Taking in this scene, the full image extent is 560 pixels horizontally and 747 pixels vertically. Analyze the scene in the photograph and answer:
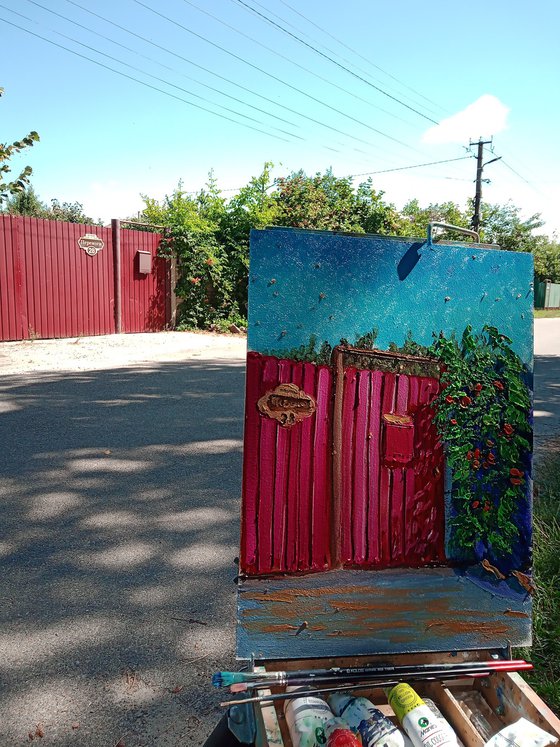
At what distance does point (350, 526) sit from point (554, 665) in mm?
1263

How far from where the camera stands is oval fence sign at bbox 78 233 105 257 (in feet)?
41.3

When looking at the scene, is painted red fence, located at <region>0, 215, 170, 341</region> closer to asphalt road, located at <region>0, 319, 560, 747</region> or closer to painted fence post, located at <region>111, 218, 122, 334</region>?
painted fence post, located at <region>111, 218, 122, 334</region>

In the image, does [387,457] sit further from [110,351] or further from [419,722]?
[110,351]

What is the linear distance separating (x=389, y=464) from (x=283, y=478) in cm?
28

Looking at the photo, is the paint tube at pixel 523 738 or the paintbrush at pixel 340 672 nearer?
the paint tube at pixel 523 738

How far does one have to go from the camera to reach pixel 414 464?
5.43ft

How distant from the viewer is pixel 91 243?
1275 centimetres

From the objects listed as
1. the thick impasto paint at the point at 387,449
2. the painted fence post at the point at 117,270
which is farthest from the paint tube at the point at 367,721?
the painted fence post at the point at 117,270

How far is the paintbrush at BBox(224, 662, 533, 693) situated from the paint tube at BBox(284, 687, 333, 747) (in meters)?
0.05

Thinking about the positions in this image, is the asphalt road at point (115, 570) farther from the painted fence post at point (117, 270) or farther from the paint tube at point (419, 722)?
the painted fence post at point (117, 270)

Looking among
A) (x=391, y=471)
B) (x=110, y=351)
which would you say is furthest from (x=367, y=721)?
(x=110, y=351)

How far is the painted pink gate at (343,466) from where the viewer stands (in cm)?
160

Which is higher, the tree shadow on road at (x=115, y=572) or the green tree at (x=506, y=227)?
the green tree at (x=506, y=227)

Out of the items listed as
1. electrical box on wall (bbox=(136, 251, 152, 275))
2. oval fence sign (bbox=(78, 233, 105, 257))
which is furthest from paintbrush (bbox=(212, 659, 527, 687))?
electrical box on wall (bbox=(136, 251, 152, 275))
